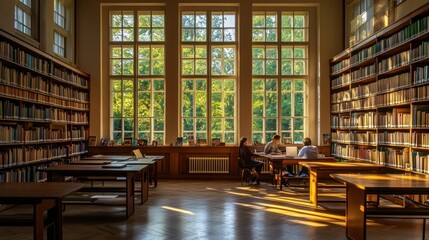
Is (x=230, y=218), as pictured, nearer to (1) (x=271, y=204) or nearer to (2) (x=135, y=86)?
(1) (x=271, y=204)

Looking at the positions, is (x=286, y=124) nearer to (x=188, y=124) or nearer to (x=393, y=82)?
(x=188, y=124)

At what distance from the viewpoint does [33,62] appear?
24.7ft

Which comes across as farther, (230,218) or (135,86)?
(135,86)

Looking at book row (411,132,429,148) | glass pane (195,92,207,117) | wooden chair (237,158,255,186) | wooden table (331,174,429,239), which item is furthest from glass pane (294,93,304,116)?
wooden table (331,174,429,239)

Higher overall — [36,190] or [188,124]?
[188,124]

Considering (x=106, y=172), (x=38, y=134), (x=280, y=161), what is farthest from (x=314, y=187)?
(x=38, y=134)

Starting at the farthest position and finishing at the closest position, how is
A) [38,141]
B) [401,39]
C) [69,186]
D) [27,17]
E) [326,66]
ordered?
[326,66]
[27,17]
[38,141]
[401,39]
[69,186]

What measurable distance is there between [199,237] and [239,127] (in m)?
6.26

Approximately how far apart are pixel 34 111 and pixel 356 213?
20.0 feet

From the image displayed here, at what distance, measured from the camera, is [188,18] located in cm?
1112

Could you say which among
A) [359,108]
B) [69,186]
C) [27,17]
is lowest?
[69,186]

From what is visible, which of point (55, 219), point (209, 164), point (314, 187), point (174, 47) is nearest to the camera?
point (55, 219)

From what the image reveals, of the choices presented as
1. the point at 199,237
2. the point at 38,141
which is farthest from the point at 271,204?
the point at 38,141

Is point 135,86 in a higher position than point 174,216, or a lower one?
higher
